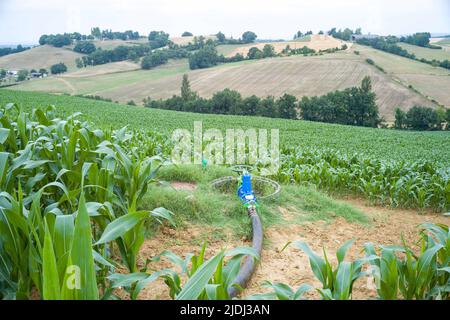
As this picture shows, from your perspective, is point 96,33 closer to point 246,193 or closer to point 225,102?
point 225,102

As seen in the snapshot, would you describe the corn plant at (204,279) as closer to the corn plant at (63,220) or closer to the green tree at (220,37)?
the corn plant at (63,220)

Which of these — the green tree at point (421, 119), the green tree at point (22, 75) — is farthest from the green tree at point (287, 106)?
the green tree at point (22, 75)

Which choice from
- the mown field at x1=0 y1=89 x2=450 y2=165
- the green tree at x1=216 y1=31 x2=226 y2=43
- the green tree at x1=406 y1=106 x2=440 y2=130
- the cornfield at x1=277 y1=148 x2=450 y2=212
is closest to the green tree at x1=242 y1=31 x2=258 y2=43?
the green tree at x1=216 y1=31 x2=226 y2=43

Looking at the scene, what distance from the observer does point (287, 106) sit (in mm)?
39438

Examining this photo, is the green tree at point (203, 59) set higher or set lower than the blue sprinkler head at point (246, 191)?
higher

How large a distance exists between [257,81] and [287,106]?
11.6 metres

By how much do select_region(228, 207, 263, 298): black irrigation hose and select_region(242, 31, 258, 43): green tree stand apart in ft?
287

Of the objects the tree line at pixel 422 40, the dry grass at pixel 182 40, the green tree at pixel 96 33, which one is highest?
the green tree at pixel 96 33

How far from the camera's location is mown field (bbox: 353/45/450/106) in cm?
4122

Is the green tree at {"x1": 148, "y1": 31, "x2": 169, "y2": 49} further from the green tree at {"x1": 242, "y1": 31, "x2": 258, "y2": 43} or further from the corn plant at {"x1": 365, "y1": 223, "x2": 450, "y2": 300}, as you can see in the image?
the corn plant at {"x1": 365, "y1": 223, "x2": 450, "y2": 300}

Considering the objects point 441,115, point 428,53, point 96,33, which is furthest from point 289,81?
point 96,33

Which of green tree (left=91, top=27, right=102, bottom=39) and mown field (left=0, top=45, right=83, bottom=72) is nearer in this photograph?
mown field (left=0, top=45, right=83, bottom=72)

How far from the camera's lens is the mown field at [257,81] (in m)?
44.1

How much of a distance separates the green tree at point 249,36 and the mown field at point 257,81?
104 feet
